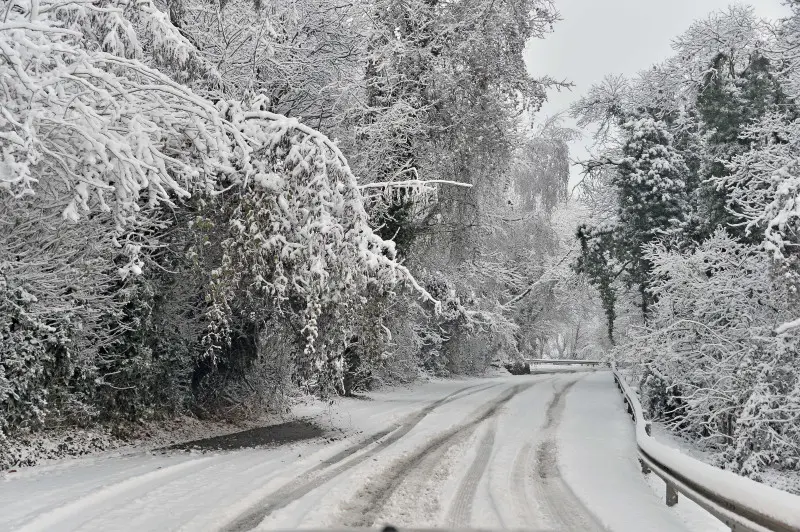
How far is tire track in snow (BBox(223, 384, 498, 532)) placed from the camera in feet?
22.0

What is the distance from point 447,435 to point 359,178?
19.9 ft

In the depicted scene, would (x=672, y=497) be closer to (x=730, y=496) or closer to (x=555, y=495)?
(x=555, y=495)

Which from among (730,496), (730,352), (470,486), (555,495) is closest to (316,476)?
(470,486)

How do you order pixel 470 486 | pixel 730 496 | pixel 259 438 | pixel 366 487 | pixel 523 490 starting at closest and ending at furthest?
1. pixel 730 496
2. pixel 366 487
3. pixel 523 490
4. pixel 470 486
5. pixel 259 438

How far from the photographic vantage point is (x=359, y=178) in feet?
51.8

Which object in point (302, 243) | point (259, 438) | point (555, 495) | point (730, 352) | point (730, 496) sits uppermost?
point (302, 243)

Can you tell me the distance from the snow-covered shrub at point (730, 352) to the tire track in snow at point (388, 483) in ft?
20.7

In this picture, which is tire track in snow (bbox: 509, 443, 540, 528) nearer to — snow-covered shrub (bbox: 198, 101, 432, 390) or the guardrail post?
the guardrail post

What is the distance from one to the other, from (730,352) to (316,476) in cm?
1296

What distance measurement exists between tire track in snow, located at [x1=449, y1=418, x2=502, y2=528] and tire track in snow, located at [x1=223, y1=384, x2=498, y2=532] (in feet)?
5.38

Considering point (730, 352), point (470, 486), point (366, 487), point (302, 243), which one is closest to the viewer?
point (366, 487)

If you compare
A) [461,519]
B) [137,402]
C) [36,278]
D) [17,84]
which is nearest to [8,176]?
[17,84]

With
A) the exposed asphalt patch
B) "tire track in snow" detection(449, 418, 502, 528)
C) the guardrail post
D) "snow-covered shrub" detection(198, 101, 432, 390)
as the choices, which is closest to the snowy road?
"tire track in snow" detection(449, 418, 502, 528)

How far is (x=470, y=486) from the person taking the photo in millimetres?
8766
